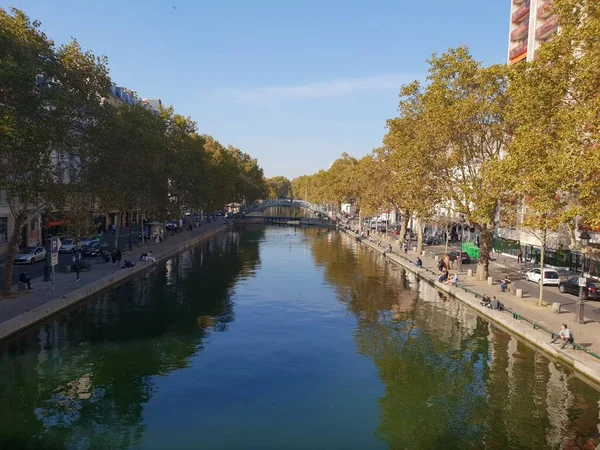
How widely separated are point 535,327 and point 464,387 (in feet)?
30.9

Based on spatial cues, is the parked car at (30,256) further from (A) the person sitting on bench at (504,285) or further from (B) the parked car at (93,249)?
(A) the person sitting on bench at (504,285)

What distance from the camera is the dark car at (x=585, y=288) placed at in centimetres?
3506

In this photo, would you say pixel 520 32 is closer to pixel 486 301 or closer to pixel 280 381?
pixel 486 301

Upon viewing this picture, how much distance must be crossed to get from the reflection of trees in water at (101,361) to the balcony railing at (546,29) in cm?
5685

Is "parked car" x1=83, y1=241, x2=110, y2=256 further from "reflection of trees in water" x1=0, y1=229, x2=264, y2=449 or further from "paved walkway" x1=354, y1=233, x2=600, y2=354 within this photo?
"paved walkway" x1=354, y1=233, x2=600, y2=354

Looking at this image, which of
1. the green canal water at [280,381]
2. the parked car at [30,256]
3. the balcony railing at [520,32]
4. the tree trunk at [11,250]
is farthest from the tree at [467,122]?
the balcony railing at [520,32]

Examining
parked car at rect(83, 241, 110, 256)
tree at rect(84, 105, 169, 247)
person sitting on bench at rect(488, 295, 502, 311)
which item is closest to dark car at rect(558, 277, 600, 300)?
person sitting on bench at rect(488, 295, 502, 311)

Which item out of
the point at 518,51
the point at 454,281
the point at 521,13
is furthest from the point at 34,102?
the point at 521,13

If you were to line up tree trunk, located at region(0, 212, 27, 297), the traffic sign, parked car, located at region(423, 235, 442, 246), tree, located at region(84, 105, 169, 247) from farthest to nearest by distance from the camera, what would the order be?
parked car, located at region(423, 235, 442, 246)
tree, located at region(84, 105, 169, 247)
the traffic sign
tree trunk, located at region(0, 212, 27, 297)

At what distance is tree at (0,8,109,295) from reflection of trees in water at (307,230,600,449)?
2043 cm

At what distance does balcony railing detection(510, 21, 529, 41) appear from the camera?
81.9m

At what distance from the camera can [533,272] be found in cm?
4325

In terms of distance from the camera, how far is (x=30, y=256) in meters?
46.4

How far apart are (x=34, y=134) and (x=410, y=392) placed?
22.5m
